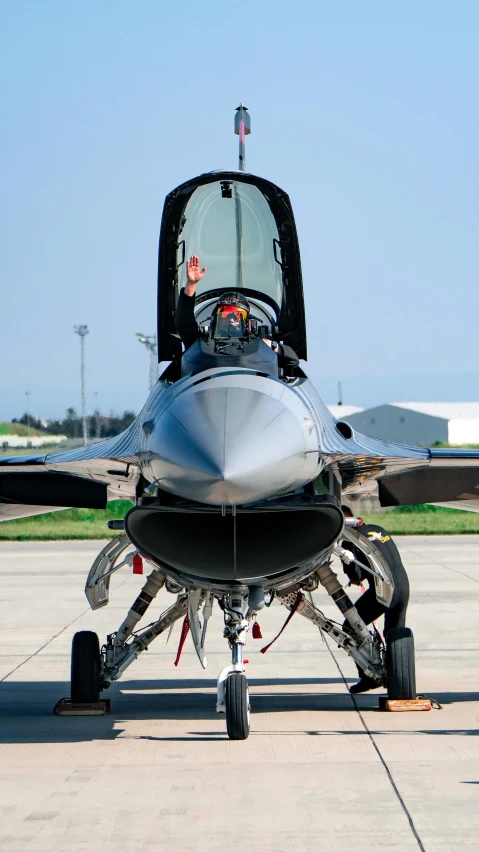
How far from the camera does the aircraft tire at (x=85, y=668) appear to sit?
358 inches

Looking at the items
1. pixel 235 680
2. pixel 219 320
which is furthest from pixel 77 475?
pixel 235 680

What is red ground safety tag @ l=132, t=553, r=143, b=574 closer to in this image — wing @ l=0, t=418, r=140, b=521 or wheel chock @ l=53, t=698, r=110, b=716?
wing @ l=0, t=418, r=140, b=521

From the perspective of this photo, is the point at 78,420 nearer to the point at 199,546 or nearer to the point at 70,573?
the point at 70,573

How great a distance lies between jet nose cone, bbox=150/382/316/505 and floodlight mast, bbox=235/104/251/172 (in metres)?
4.62

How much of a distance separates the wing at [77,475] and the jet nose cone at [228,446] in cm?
79

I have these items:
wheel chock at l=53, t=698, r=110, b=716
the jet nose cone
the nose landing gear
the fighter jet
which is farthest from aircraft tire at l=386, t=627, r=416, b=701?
the jet nose cone

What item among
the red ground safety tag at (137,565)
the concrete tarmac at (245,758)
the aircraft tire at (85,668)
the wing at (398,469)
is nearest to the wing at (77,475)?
the red ground safety tag at (137,565)

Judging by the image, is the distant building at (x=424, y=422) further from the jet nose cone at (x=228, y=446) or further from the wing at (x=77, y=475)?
the jet nose cone at (x=228, y=446)

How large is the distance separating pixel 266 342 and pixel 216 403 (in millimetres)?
1319

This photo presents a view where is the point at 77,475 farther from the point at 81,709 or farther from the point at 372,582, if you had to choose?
the point at 372,582

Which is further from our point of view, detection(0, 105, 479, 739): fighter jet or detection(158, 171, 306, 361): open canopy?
detection(158, 171, 306, 361): open canopy

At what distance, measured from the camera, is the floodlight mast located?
Result: 35.8 ft

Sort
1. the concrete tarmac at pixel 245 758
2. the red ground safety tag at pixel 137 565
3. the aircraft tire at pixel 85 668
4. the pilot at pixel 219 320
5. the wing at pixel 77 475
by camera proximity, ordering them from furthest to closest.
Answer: the aircraft tire at pixel 85 668, the red ground safety tag at pixel 137 565, the pilot at pixel 219 320, the wing at pixel 77 475, the concrete tarmac at pixel 245 758

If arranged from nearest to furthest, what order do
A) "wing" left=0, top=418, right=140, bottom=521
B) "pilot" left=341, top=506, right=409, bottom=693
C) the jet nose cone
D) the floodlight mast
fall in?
the jet nose cone → "wing" left=0, top=418, right=140, bottom=521 → "pilot" left=341, top=506, right=409, bottom=693 → the floodlight mast
